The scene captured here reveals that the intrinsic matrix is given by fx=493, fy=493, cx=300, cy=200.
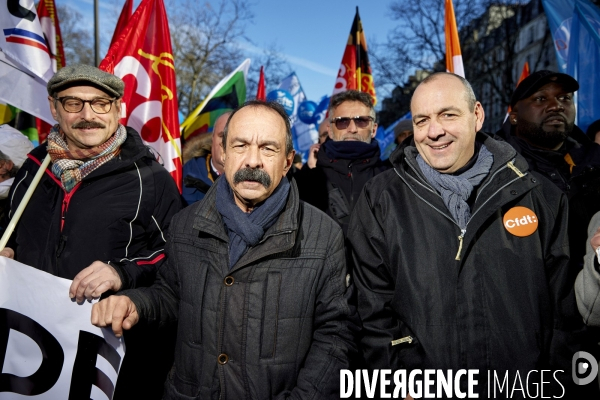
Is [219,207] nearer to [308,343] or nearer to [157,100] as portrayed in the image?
[308,343]

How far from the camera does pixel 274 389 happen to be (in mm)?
2061

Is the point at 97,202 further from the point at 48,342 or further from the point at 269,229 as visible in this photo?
the point at 269,229

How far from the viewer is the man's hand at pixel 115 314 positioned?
2.11m

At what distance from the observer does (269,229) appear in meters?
2.21

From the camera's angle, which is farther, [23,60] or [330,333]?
[23,60]

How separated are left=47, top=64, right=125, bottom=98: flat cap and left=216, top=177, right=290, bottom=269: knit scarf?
3.65ft

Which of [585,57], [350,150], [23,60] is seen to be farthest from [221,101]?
[585,57]

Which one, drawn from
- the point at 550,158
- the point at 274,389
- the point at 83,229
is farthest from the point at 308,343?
the point at 550,158

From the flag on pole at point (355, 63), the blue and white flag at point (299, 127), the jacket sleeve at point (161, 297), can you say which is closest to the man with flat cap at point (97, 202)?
the jacket sleeve at point (161, 297)

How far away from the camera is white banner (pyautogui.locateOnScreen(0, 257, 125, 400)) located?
2.25 m

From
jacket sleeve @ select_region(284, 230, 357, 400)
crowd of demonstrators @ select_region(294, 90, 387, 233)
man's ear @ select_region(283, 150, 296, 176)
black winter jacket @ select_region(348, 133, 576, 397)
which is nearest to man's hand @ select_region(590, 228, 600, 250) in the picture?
black winter jacket @ select_region(348, 133, 576, 397)

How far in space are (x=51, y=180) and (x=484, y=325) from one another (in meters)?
2.38

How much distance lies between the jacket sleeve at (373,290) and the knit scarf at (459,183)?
338 mm

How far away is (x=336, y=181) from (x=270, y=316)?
1.89 m
